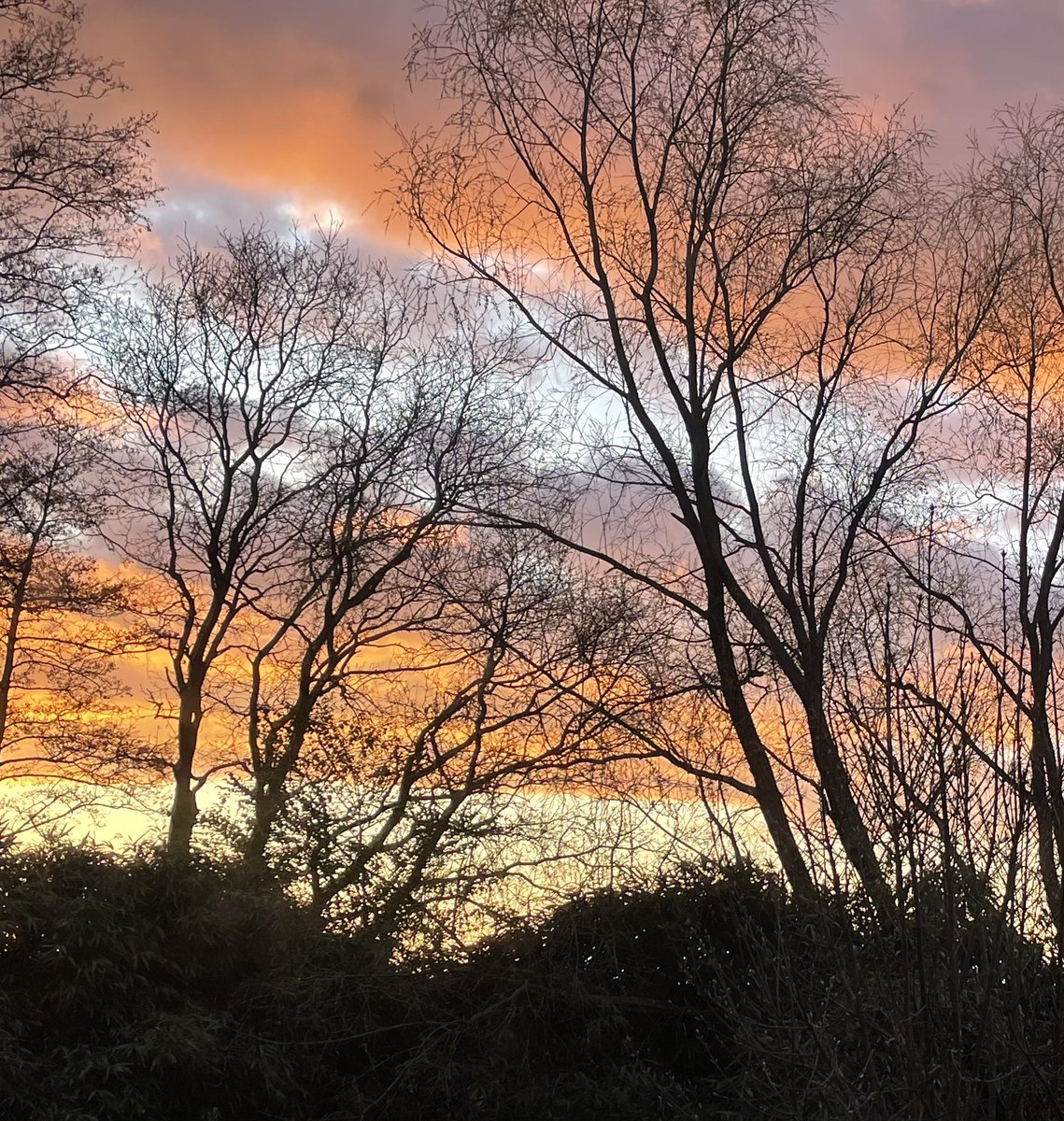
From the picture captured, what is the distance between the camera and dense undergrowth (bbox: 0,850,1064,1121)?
6.04 metres

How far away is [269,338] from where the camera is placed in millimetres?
12906

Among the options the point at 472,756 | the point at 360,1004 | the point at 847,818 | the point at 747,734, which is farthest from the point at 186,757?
the point at 847,818

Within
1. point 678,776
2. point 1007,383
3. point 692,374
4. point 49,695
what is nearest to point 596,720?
point 678,776

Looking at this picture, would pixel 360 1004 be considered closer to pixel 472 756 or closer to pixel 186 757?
pixel 472 756

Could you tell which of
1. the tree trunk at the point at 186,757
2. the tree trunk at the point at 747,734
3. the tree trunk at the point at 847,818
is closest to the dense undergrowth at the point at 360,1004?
the tree trunk at the point at 847,818

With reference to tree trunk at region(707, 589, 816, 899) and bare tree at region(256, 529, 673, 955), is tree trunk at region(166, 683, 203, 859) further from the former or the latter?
tree trunk at region(707, 589, 816, 899)

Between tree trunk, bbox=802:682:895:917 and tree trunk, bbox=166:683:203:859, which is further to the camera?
tree trunk, bbox=166:683:203:859

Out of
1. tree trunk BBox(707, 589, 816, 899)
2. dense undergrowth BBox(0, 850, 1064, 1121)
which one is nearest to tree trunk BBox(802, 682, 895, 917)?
dense undergrowth BBox(0, 850, 1064, 1121)

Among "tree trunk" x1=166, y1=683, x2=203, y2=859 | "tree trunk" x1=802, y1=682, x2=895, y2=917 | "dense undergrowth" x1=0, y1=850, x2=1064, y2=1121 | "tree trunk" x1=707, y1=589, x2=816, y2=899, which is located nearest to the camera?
"tree trunk" x1=802, y1=682, x2=895, y2=917

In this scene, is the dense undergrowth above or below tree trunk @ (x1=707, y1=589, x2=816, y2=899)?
below

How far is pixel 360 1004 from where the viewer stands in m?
7.00

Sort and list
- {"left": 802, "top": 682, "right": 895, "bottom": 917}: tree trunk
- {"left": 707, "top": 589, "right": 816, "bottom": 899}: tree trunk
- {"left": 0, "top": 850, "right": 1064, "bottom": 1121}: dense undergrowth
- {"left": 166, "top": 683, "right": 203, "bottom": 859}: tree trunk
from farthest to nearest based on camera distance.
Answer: {"left": 166, "top": 683, "right": 203, "bottom": 859}: tree trunk, {"left": 707, "top": 589, "right": 816, "bottom": 899}: tree trunk, {"left": 0, "top": 850, "right": 1064, "bottom": 1121}: dense undergrowth, {"left": 802, "top": 682, "right": 895, "bottom": 917}: tree trunk

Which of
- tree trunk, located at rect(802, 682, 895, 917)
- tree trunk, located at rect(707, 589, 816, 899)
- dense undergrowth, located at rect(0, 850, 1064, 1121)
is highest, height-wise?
tree trunk, located at rect(707, 589, 816, 899)

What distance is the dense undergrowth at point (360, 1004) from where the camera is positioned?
19.8 feet
